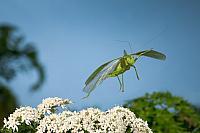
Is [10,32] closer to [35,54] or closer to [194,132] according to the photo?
[35,54]

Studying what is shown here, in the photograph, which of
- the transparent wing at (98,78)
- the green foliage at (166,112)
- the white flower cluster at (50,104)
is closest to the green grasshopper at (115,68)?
the transparent wing at (98,78)

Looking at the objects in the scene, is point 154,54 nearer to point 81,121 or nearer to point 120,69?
point 120,69

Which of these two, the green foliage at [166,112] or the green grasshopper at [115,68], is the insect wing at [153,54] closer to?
the green grasshopper at [115,68]

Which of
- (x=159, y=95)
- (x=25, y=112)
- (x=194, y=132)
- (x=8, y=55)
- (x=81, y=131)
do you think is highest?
(x=8, y=55)

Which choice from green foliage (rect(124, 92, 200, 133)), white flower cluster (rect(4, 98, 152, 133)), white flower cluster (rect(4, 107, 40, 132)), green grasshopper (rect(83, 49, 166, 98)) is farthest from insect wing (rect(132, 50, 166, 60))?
green foliage (rect(124, 92, 200, 133))

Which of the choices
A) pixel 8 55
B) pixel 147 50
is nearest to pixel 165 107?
pixel 147 50

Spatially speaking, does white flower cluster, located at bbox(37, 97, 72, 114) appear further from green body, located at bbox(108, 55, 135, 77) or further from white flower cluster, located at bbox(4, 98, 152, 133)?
green body, located at bbox(108, 55, 135, 77)
